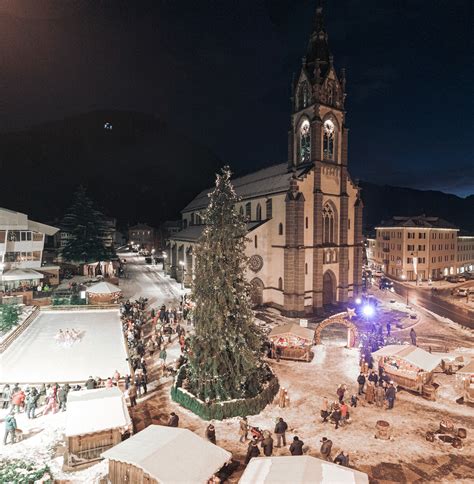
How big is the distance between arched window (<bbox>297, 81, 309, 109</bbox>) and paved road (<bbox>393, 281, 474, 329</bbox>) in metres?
25.6

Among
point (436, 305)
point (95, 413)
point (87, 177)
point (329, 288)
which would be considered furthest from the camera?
point (87, 177)

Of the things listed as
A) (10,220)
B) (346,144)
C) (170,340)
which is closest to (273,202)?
(346,144)

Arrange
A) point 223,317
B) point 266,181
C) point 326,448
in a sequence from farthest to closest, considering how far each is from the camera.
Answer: point 266,181 < point 223,317 < point 326,448

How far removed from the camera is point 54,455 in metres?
11.7

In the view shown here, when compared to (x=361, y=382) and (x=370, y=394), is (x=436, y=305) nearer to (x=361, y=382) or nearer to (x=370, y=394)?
(x=361, y=382)

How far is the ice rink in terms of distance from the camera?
59.2ft

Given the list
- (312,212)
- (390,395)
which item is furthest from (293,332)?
(312,212)

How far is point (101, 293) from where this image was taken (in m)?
32.0

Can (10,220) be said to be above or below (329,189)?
below

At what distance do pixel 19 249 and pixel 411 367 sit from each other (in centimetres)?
3854

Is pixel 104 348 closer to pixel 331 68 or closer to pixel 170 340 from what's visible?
pixel 170 340

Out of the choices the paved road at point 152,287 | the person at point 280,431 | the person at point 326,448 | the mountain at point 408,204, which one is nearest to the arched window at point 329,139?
the paved road at point 152,287

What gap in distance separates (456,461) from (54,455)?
45.7 ft

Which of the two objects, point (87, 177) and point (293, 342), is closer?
point (293, 342)
